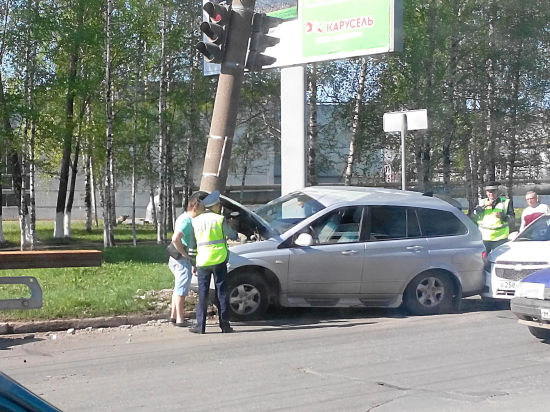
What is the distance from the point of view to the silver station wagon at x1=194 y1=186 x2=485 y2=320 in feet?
34.0

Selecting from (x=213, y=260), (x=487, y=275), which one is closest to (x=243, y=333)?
(x=213, y=260)

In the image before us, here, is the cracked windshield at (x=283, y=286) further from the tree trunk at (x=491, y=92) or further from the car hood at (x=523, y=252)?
the tree trunk at (x=491, y=92)

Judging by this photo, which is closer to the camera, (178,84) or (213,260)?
(213,260)

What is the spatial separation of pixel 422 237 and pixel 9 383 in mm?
9502

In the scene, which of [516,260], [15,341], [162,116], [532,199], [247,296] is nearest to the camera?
[15,341]

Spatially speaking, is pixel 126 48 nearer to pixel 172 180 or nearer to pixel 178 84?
pixel 178 84

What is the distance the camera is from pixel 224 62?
11008 millimetres

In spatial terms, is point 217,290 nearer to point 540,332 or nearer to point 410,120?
point 540,332

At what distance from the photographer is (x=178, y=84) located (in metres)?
28.4

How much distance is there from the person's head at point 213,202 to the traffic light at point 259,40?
2290 millimetres

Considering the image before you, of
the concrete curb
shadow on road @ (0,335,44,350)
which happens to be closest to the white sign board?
the concrete curb

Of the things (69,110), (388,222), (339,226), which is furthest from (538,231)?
(69,110)

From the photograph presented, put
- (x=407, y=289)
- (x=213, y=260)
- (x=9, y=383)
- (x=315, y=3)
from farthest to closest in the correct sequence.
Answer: (x=315, y=3), (x=407, y=289), (x=213, y=260), (x=9, y=383)

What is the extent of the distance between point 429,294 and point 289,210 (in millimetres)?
2374
